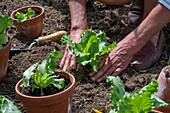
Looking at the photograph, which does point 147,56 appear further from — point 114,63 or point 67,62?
point 67,62

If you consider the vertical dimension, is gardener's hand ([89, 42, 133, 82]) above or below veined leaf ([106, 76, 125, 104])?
below

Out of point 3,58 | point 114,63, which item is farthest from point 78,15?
point 3,58

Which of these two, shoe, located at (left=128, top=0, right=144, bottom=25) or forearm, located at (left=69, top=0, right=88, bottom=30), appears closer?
forearm, located at (left=69, top=0, right=88, bottom=30)

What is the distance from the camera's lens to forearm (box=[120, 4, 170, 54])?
2.52 meters

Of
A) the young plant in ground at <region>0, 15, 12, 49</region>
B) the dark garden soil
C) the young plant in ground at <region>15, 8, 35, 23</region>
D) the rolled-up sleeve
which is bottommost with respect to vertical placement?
the dark garden soil

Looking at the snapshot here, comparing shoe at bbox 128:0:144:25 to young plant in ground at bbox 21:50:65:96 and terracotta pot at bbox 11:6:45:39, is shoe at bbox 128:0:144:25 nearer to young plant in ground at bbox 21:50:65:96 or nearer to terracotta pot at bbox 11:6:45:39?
terracotta pot at bbox 11:6:45:39

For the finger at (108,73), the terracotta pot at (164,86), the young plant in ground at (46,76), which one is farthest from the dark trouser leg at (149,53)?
the young plant in ground at (46,76)

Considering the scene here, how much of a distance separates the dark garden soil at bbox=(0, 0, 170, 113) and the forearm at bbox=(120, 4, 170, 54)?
297mm

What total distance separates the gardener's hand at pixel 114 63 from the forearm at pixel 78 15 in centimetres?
57

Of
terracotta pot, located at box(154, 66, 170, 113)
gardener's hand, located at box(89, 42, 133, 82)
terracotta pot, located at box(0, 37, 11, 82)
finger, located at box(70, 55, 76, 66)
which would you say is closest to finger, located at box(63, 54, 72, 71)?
finger, located at box(70, 55, 76, 66)

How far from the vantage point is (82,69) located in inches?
98.9

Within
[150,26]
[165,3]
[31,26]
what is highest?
[165,3]

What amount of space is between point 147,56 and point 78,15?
980 mm

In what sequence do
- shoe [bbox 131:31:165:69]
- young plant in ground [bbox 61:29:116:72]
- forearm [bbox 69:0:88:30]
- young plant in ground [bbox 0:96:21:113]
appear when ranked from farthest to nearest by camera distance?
forearm [bbox 69:0:88:30] → shoe [bbox 131:31:165:69] → young plant in ground [bbox 61:29:116:72] → young plant in ground [bbox 0:96:21:113]
